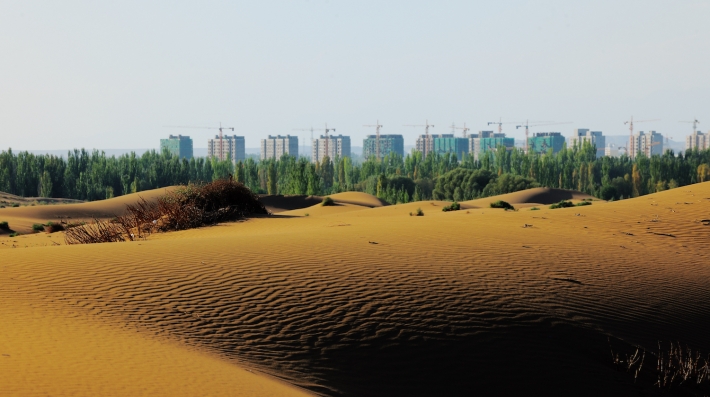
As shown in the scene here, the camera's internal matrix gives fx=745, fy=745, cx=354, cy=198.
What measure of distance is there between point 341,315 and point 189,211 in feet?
47.9

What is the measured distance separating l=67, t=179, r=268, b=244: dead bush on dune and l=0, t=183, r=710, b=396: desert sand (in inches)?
268

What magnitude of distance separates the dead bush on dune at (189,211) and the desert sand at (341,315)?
6820 mm

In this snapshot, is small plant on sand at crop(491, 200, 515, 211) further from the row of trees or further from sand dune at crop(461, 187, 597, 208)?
the row of trees

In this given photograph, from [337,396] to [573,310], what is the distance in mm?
5382

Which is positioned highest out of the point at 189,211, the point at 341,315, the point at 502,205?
the point at 189,211

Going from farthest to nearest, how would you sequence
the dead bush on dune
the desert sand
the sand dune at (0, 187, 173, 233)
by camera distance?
1. the sand dune at (0, 187, 173, 233)
2. the dead bush on dune
3. the desert sand

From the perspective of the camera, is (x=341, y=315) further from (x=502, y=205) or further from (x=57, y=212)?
(x=57, y=212)

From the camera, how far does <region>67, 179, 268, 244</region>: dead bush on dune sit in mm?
24641

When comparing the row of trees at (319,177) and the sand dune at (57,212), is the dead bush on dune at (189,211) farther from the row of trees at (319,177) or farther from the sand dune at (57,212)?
the row of trees at (319,177)

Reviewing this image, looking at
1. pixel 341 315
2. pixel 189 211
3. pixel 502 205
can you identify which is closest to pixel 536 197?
pixel 502 205

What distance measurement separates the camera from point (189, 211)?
25.3 m

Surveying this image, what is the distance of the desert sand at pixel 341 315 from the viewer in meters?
9.27

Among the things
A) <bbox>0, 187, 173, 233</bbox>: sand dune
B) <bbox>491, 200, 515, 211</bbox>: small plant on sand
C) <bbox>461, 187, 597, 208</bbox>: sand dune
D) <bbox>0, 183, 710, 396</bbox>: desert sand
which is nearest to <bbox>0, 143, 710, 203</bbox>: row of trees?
<bbox>461, 187, 597, 208</bbox>: sand dune

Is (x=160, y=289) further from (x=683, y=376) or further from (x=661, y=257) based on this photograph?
(x=661, y=257)
